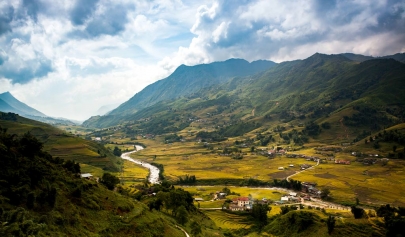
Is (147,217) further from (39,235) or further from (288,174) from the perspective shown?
(288,174)

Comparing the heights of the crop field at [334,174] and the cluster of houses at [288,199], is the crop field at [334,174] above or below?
above

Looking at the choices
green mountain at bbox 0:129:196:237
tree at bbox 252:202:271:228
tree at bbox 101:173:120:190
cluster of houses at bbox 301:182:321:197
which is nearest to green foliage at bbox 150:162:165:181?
cluster of houses at bbox 301:182:321:197

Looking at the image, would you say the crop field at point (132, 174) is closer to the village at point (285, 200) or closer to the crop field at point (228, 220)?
the village at point (285, 200)

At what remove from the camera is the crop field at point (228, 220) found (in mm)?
85369

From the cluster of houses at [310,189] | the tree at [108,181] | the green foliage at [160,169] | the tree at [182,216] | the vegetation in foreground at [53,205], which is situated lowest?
the cluster of houses at [310,189]

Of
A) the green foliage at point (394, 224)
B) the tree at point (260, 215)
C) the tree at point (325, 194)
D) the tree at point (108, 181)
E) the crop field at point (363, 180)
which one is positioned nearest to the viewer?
the green foliage at point (394, 224)

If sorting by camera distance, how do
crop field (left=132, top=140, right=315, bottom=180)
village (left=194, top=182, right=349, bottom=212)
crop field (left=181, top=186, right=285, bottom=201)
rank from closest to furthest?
village (left=194, top=182, right=349, bottom=212) < crop field (left=181, top=186, right=285, bottom=201) < crop field (left=132, top=140, right=315, bottom=180)

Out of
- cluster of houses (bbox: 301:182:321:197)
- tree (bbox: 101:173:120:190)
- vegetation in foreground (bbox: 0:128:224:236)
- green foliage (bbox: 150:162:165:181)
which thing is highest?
vegetation in foreground (bbox: 0:128:224:236)

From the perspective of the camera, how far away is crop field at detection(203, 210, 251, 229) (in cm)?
8537

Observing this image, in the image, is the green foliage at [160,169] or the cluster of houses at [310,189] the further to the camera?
the green foliage at [160,169]

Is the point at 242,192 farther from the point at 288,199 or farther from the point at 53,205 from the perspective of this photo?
the point at 53,205

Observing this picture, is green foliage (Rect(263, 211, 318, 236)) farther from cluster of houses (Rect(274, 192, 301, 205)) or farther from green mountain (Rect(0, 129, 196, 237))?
cluster of houses (Rect(274, 192, 301, 205))

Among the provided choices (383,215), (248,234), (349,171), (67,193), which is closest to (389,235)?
(383,215)

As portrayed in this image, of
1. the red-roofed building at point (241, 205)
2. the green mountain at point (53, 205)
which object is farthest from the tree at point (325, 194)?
the green mountain at point (53, 205)
